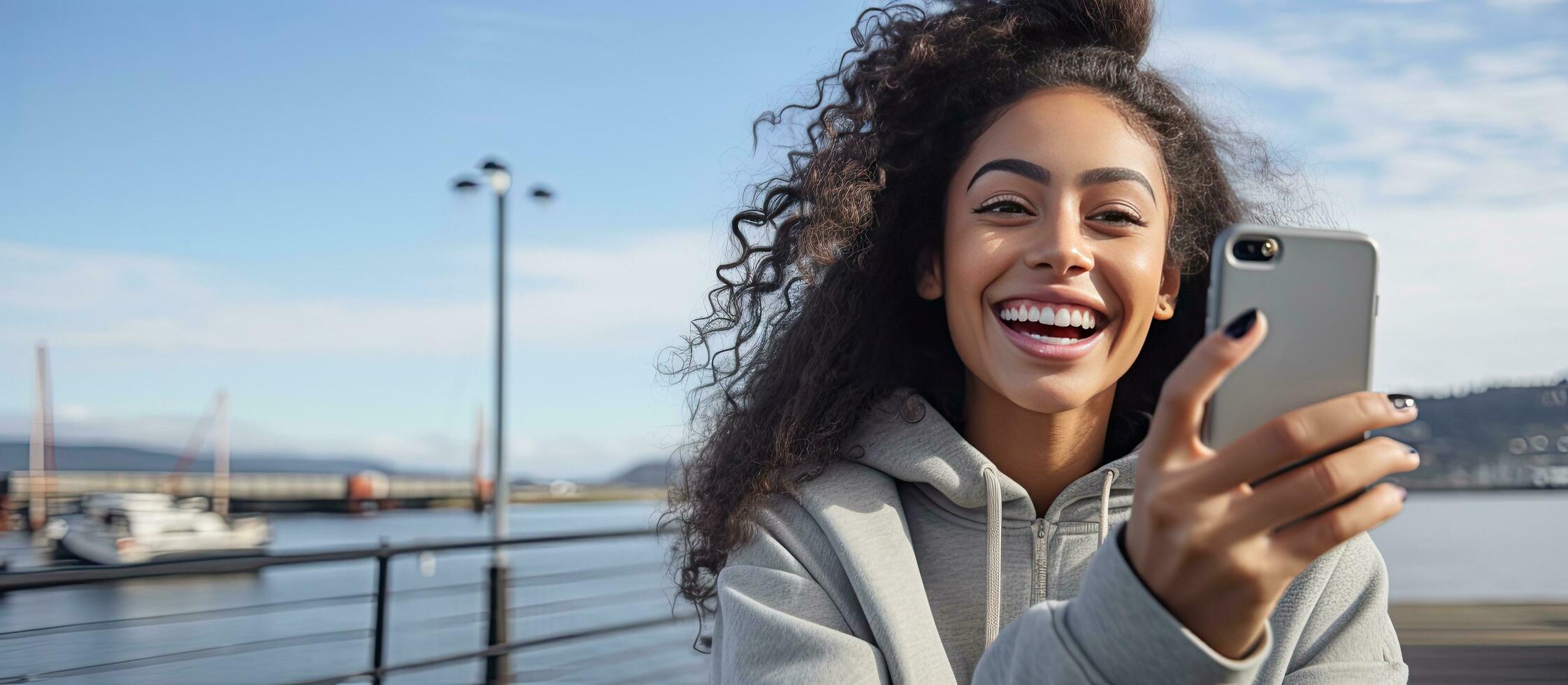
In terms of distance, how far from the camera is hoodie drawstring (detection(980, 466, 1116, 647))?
1717mm

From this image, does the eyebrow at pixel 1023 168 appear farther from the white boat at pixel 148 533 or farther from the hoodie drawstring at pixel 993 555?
the white boat at pixel 148 533

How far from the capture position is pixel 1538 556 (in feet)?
124

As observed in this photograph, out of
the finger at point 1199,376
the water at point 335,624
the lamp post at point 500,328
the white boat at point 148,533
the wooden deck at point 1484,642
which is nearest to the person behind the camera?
the finger at point 1199,376

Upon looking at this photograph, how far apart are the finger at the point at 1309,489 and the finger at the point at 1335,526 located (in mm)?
11

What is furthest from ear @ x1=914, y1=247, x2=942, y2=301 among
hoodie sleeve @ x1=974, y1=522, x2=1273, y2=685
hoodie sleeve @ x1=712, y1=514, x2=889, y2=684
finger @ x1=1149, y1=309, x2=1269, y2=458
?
finger @ x1=1149, y1=309, x2=1269, y2=458

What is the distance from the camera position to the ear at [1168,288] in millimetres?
1858

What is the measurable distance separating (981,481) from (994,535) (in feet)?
0.28

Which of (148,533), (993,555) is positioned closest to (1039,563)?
(993,555)

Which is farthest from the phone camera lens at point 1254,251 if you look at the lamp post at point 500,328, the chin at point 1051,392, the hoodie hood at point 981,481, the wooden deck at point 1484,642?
the lamp post at point 500,328

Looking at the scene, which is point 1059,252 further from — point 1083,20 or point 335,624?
point 335,624

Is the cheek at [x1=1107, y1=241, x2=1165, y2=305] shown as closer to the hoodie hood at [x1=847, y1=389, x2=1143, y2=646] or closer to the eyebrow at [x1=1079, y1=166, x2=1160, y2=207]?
the eyebrow at [x1=1079, y1=166, x2=1160, y2=207]

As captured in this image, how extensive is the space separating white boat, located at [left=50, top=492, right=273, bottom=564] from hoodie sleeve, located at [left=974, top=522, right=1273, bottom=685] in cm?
2938

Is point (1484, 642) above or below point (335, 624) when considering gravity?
above

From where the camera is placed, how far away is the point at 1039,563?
1.75m
